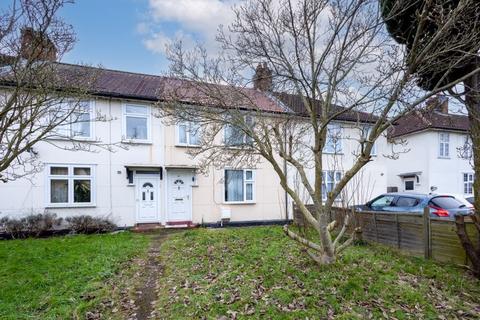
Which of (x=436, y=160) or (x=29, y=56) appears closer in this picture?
(x=29, y=56)

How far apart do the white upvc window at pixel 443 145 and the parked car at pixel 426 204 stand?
13182mm

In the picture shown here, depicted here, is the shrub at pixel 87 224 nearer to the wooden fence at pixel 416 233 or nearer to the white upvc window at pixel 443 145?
the wooden fence at pixel 416 233

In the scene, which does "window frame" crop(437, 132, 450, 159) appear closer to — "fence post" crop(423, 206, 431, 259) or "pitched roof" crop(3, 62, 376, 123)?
"pitched roof" crop(3, 62, 376, 123)

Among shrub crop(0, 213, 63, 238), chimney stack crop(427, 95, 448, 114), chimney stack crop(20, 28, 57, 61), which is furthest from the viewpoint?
shrub crop(0, 213, 63, 238)

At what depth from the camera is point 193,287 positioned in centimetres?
558

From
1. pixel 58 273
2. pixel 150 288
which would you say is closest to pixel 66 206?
pixel 58 273

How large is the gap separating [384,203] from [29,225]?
13.1 metres

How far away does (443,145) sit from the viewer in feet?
70.2

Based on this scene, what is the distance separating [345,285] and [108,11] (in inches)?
412

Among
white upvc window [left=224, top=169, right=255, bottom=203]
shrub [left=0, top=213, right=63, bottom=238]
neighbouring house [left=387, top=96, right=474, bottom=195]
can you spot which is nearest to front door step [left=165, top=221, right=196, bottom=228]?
white upvc window [left=224, top=169, right=255, bottom=203]

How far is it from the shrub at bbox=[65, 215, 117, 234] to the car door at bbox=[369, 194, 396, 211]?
10.5 meters

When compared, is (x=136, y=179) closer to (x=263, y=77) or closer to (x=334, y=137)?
(x=263, y=77)

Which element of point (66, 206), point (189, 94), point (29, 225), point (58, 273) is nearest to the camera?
point (58, 273)

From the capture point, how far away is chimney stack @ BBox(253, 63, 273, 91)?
6.73 m
